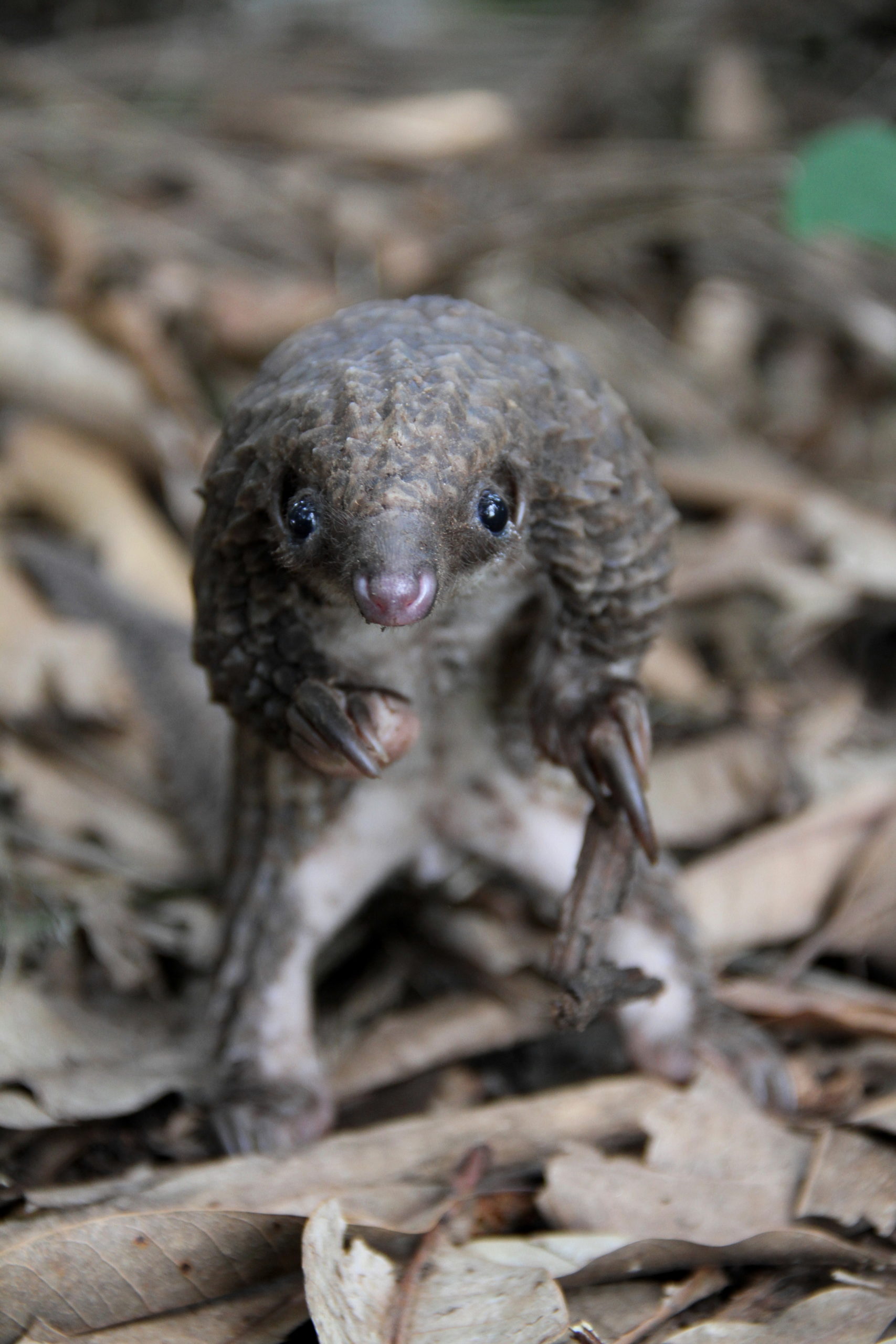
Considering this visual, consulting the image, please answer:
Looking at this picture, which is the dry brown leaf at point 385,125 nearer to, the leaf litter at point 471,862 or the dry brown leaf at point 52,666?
the leaf litter at point 471,862

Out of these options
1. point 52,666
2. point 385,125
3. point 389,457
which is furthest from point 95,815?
point 385,125

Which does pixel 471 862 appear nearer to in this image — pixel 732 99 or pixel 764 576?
pixel 764 576

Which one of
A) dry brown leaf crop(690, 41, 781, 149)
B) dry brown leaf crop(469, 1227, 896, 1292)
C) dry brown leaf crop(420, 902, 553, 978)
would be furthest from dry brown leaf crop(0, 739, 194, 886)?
dry brown leaf crop(690, 41, 781, 149)

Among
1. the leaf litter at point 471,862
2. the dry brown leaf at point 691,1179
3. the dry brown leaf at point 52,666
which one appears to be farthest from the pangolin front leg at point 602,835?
the dry brown leaf at point 52,666

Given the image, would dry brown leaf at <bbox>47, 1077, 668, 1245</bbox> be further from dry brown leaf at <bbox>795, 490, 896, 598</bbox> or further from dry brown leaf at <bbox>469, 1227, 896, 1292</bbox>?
dry brown leaf at <bbox>795, 490, 896, 598</bbox>

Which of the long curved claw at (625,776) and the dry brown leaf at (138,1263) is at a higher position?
the long curved claw at (625,776)

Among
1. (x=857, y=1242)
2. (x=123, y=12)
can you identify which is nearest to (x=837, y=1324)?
(x=857, y=1242)

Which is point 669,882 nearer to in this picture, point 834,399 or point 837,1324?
point 837,1324
